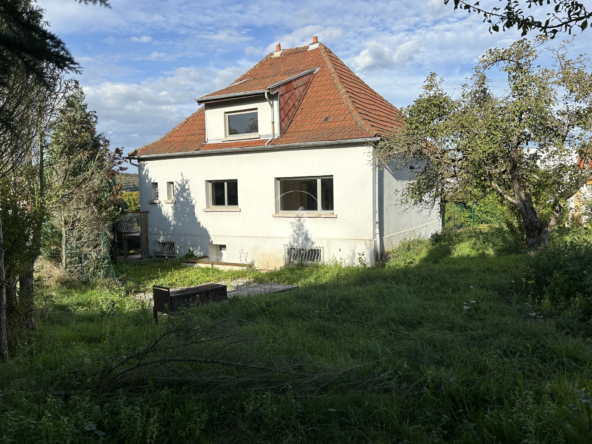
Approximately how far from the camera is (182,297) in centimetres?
748

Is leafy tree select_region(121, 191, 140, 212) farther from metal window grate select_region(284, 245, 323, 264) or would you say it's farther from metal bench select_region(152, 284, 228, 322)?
metal bench select_region(152, 284, 228, 322)

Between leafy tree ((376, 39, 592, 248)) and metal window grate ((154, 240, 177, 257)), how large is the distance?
8511mm

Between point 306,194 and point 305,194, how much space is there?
0.04 metres

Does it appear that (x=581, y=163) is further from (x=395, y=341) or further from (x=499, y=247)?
(x=395, y=341)

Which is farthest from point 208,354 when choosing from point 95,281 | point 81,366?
point 95,281

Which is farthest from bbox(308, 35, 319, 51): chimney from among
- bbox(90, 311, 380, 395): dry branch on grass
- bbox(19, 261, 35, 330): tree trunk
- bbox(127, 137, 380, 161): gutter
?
bbox(90, 311, 380, 395): dry branch on grass

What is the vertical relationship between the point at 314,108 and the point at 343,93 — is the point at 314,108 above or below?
below

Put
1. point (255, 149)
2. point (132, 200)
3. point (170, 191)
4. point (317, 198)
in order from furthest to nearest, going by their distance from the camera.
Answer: point (132, 200) < point (170, 191) < point (255, 149) < point (317, 198)

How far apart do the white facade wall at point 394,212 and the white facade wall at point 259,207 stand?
631 millimetres

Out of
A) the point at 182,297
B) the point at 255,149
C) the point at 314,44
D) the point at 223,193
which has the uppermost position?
the point at 314,44

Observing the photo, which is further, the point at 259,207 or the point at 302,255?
the point at 259,207

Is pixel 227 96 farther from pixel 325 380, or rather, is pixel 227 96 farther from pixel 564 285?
pixel 325 380

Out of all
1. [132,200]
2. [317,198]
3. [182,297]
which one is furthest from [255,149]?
[132,200]

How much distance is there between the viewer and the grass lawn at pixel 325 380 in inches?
138
